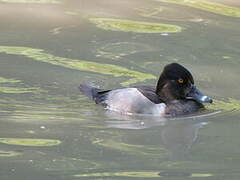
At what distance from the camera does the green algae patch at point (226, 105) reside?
1047 centimetres

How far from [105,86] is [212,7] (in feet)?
17.7

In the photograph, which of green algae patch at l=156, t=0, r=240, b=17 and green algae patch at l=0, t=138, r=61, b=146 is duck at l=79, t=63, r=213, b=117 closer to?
green algae patch at l=0, t=138, r=61, b=146

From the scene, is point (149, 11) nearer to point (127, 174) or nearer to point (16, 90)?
point (16, 90)

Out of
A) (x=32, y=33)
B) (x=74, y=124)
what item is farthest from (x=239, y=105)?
(x=32, y=33)

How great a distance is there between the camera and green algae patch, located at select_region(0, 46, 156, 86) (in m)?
11.8

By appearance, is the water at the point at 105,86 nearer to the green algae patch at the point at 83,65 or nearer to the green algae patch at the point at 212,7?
A: the green algae patch at the point at 83,65

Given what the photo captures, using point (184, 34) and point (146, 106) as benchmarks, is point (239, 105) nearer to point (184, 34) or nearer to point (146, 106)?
point (146, 106)

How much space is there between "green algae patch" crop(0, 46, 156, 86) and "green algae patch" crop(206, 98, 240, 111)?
52.4 inches

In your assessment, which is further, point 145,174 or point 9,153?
point 9,153

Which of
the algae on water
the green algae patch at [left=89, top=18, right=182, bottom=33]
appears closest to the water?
the algae on water

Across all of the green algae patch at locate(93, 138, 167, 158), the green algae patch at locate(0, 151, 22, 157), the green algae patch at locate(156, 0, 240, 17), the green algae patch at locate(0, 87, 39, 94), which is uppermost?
the green algae patch at locate(0, 151, 22, 157)

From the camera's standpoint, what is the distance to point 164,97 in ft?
35.1

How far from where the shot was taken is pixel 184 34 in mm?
14109

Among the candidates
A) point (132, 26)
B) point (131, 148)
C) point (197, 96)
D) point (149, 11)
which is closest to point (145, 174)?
point (131, 148)
